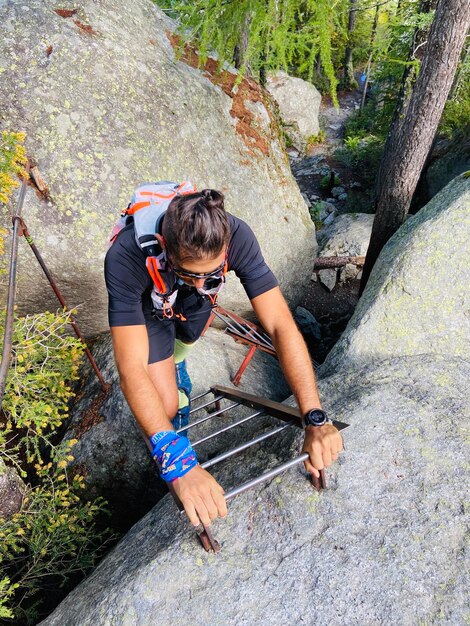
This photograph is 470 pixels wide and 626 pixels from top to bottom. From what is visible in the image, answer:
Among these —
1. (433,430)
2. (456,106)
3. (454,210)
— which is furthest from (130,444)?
(456,106)

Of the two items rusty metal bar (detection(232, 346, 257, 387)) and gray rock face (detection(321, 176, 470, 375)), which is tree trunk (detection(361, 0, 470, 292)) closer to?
gray rock face (detection(321, 176, 470, 375))

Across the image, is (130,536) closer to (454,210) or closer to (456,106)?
(454,210)

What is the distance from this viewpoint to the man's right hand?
8.41ft

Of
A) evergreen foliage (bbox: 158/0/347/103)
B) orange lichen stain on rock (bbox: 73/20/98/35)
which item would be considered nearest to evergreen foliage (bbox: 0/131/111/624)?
orange lichen stain on rock (bbox: 73/20/98/35)

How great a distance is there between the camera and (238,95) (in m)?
7.20

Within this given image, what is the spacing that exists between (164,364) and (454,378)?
8.96ft

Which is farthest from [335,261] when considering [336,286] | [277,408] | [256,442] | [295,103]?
[295,103]

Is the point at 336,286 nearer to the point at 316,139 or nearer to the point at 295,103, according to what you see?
the point at 295,103

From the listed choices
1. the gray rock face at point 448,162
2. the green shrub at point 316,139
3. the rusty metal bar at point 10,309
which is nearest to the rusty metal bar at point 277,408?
the rusty metal bar at point 10,309

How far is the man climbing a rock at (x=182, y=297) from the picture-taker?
2748 millimetres

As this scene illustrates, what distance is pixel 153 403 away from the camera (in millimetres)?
3080

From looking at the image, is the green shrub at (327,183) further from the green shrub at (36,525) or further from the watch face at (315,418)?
the watch face at (315,418)

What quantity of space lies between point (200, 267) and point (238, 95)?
5.40 m

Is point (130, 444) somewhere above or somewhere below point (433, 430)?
below
